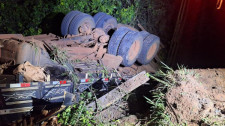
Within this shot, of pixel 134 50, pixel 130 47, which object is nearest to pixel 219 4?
pixel 134 50

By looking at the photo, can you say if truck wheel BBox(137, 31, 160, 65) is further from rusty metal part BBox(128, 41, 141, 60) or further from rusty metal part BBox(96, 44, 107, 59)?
rusty metal part BBox(96, 44, 107, 59)

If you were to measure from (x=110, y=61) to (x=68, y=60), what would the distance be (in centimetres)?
111

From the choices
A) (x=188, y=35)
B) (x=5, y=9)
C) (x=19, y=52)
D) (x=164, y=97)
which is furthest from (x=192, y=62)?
(x=5, y=9)

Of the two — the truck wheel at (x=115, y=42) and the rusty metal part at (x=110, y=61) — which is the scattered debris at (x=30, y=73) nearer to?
the rusty metal part at (x=110, y=61)

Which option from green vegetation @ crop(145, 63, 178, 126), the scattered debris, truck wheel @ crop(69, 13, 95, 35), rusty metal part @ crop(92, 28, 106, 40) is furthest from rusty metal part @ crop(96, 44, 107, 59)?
green vegetation @ crop(145, 63, 178, 126)

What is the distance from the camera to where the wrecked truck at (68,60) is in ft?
8.91

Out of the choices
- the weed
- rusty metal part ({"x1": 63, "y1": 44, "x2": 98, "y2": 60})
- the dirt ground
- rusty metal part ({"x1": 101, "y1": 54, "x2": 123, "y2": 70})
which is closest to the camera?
the dirt ground

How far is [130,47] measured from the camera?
16.2ft

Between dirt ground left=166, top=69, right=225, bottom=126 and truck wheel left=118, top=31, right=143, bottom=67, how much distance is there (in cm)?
222

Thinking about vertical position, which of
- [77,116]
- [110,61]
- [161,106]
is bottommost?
[77,116]

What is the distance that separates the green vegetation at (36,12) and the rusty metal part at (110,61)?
3.07m

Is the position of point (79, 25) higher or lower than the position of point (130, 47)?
higher

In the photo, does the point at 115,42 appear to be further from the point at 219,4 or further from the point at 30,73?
the point at 219,4

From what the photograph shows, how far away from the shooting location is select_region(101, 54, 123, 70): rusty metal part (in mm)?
4438
